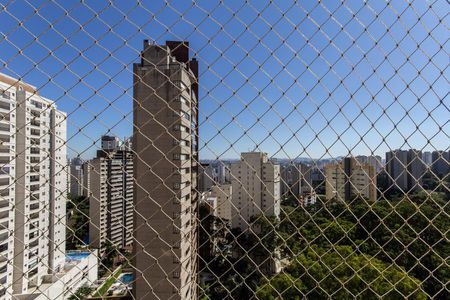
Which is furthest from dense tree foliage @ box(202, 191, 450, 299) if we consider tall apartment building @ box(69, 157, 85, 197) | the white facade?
tall apartment building @ box(69, 157, 85, 197)

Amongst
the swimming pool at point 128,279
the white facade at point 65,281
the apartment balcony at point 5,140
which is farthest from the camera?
the swimming pool at point 128,279

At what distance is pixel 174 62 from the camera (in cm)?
149

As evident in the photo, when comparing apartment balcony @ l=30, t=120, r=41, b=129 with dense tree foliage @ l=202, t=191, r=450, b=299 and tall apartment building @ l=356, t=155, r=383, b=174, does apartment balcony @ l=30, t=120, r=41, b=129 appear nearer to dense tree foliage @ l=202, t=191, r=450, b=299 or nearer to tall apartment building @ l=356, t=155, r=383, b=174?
dense tree foliage @ l=202, t=191, r=450, b=299

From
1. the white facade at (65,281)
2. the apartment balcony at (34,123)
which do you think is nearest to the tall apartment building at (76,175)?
the apartment balcony at (34,123)

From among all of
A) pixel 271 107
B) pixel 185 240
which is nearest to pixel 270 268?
pixel 185 240

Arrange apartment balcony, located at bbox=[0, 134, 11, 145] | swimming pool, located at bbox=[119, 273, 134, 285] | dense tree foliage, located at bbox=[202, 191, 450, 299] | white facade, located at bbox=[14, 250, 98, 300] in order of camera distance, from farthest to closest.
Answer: swimming pool, located at bbox=[119, 273, 134, 285]
dense tree foliage, located at bbox=[202, 191, 450, 299]
white facade, located at bbox=[14, 250, 98, 300]
apartment balcony, located at bbox=[0, 134, 11, 145]

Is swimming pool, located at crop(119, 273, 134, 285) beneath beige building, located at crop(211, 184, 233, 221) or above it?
beneath

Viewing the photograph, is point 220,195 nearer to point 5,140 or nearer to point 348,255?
point 348,255

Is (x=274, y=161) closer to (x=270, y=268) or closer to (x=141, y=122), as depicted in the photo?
(x=141, y=122)

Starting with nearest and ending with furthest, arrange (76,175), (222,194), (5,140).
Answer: (5,140), (76,175), (222,194)

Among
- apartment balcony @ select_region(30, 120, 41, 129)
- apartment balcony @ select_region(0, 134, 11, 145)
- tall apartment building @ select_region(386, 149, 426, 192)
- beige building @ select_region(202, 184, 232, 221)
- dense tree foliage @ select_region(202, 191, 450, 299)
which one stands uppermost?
apartment balcony @ select_region(30, 120, 41, 129)

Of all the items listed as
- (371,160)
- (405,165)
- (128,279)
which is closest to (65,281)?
(128,279)

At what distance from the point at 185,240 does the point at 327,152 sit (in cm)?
110

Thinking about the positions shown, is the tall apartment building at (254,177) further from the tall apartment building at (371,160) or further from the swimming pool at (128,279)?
the swimming pool at (128,279)
